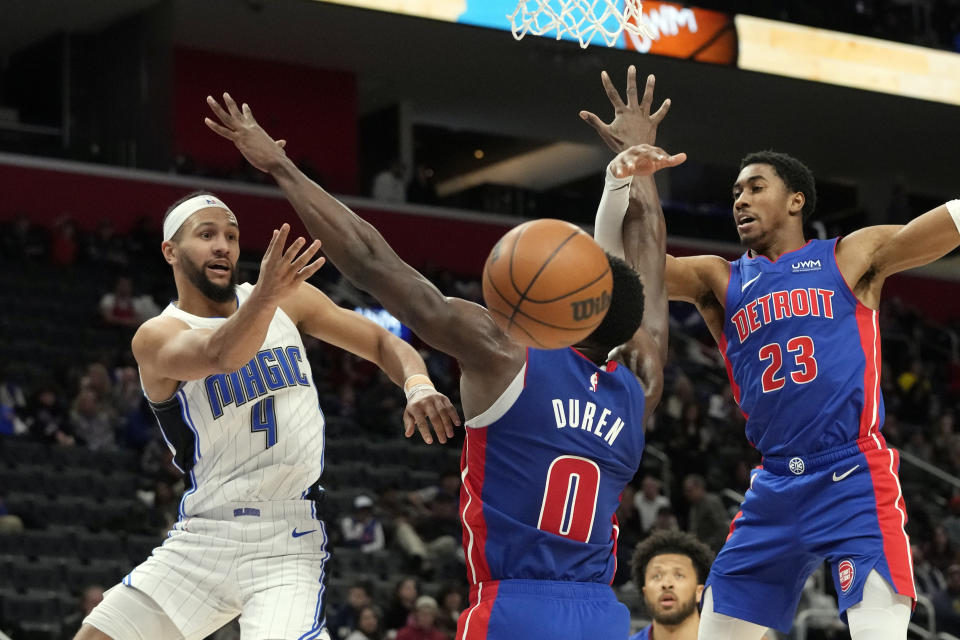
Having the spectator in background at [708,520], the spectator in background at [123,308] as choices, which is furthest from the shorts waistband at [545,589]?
the spectator in background at [123,308]

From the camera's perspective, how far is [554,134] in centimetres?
2669

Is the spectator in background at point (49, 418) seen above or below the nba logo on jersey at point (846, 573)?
above

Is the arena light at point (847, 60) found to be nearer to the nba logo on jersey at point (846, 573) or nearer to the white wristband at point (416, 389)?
the nba logo on jersey at point (846, 573)

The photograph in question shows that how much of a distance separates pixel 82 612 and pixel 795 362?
22.8 ft

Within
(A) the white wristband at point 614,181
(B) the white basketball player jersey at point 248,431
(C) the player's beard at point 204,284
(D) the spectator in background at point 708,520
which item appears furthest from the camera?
(D) the spectator in background at point 708,520

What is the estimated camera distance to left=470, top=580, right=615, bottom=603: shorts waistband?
438cm

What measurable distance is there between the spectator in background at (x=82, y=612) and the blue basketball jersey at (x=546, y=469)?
22.0 feet

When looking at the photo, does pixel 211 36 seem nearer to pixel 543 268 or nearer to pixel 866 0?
pixel 866 0

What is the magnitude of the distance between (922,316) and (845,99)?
14.2 ft

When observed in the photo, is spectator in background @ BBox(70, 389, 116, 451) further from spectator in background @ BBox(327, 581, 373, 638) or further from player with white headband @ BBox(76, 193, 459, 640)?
player with white headband @ BBox(76, 193, 459, 640)

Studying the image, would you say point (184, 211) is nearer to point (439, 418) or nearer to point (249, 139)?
point (249, 139)

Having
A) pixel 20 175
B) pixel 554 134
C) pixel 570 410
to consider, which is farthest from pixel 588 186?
pixel 570 410

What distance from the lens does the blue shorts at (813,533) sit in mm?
5750

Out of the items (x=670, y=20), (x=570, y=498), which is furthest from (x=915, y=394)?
(x=570, y=498)
